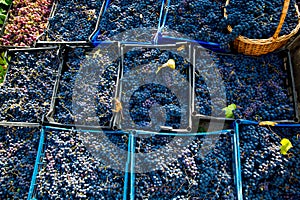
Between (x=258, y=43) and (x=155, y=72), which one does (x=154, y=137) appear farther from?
(x=258, y=43)

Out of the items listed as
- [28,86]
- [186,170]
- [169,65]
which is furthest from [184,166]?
[28,86]

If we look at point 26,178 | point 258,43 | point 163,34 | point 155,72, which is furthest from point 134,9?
point 26,178

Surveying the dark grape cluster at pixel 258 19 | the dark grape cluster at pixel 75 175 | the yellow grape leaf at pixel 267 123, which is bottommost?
the dark grape cluster at pixel 75 175

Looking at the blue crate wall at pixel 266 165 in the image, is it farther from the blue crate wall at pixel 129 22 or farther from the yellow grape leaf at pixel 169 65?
the blue crate wall at pixel 129 22

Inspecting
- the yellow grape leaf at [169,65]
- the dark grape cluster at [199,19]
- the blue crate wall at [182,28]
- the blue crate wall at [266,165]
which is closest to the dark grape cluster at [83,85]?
the yellow grape leaf at [169,65]

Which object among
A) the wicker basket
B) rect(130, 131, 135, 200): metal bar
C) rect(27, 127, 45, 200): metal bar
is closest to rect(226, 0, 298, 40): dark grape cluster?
the wicker basket

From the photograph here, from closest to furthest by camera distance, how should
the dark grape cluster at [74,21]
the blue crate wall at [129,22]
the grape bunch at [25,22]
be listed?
the blue crate wall at [129,22] → the dark grape cluster at [74,21] → the grape bunch at [25,22]

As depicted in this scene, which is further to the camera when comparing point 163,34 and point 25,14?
point 25,14
